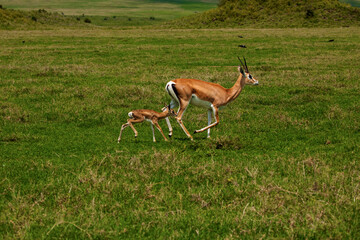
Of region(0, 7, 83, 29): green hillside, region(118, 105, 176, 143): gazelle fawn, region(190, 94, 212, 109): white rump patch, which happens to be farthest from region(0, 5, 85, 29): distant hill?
region(190, 94, 212, 109): white rump patch

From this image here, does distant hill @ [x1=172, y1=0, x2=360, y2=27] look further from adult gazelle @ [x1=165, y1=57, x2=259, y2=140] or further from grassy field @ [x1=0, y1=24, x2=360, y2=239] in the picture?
adult gazelle @ [x1=165, y1=57, x2=259, y2=140]

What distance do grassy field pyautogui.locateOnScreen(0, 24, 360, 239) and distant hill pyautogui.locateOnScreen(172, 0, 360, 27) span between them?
41.2 m

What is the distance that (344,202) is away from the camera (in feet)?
18.1

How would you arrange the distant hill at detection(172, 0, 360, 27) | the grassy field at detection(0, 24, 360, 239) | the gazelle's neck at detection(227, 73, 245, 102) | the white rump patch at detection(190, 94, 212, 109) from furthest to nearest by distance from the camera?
the distant hill at detection(172, 0, 360, 27) < the gazelle's neck at detection(227, 73, 245, 102) < the white rump patch at detection(190, 94, 212, 109) < the grassy field at detection(0, 24, 360, 239)

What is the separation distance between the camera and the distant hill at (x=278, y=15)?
5653 centimetres

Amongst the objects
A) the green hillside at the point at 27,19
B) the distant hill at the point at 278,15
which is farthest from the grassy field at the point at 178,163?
the distant hill at the point at 278,15

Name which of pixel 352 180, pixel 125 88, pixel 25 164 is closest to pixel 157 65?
pixel 125 88

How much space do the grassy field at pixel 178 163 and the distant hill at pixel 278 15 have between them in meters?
41.2

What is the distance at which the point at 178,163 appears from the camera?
24.2ft

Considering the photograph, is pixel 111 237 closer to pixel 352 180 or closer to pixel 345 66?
pixel 352 180

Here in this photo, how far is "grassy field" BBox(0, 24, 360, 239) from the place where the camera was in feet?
16.7

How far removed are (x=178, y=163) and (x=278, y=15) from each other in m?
57.2

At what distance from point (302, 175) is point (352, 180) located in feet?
2.77

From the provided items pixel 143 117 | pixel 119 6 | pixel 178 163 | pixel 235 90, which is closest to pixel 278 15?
pixel 235 90
